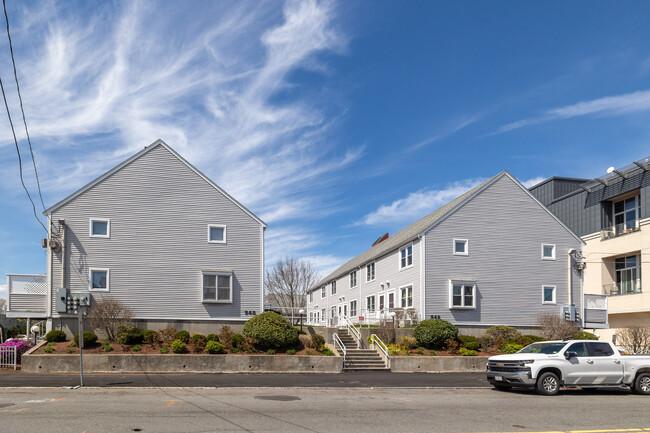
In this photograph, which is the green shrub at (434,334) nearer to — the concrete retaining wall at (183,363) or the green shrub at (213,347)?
the concrete retaining wall at (183,363)

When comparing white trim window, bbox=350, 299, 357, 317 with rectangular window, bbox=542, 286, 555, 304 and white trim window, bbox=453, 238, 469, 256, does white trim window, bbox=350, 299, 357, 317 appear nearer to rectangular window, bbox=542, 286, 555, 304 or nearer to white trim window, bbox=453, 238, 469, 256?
white trim window, bbox=453, 238, 469, 256

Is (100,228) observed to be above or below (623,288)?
above

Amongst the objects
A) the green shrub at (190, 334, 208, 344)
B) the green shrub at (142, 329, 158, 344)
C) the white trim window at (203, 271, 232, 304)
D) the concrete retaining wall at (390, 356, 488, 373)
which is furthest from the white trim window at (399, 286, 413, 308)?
the green shrub at (142, 329, 158, 344)

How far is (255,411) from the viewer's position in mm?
13086

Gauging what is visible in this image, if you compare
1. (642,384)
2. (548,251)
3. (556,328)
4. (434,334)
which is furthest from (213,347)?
(548,251)

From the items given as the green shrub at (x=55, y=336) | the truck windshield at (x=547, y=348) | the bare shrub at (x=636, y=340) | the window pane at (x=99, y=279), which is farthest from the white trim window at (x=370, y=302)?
the truck windshield at (x=547, y=348)

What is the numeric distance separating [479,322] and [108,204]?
68.6 feet

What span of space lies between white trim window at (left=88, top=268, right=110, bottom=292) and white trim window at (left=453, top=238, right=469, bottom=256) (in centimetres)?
1868

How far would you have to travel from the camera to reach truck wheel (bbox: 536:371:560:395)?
17.3 meters

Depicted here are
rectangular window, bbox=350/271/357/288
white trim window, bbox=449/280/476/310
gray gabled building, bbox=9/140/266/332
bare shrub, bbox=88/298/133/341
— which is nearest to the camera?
bare shrub, bbox=88/298/133/341

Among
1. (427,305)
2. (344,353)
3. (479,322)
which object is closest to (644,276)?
(479,322)

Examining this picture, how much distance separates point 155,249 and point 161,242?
1.53 feet

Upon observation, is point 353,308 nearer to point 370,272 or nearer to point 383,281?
point 370,272

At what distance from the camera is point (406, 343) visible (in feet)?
90.5
